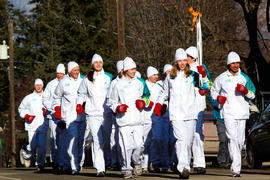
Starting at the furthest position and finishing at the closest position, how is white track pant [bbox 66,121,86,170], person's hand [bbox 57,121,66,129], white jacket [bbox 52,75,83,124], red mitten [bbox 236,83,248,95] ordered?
person's hand [bbox 57,121,66,129]
white jacket [bbox 52,75,83,124]
white track pant [bbox 66,121,86,170]
red mitten [bbox 236,83,248,95]

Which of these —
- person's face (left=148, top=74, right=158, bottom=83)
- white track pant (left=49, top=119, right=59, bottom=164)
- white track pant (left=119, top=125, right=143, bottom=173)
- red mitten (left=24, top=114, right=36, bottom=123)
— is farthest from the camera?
red mitten (left=24, top=114, right=36, bottom=123)

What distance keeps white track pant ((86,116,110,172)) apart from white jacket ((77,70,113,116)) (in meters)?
0.14

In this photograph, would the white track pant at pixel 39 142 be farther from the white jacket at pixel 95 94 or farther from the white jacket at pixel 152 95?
the white jacket at pixel 95 94

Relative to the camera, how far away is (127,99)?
14.0 meters

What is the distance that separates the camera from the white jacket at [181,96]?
1322cm

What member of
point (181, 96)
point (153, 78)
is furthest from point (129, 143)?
point (153, 78)

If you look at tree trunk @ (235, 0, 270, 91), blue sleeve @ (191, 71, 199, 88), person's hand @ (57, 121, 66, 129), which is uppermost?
tree trunk @ (235, 0, 270, 91)

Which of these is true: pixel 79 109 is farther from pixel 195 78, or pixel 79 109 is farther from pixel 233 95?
pixel 233 95

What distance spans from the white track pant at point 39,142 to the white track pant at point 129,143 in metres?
5.07

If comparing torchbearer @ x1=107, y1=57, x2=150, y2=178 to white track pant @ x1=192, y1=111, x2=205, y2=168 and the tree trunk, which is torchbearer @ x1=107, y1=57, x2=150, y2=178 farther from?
the tree trunk

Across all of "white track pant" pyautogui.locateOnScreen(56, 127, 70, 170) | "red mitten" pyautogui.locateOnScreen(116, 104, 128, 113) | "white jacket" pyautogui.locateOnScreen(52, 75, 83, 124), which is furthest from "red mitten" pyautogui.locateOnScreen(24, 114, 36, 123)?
"red mitten" pyautogui.locateOnScreen(116, 104, 128, 113)

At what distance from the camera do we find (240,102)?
14.0 metres

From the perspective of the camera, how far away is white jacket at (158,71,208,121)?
13.2 metres

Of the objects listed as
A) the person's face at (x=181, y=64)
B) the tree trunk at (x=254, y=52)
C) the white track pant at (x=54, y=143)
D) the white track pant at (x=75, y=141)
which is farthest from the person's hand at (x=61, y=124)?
the tree trunk at (x=254, y=52)
